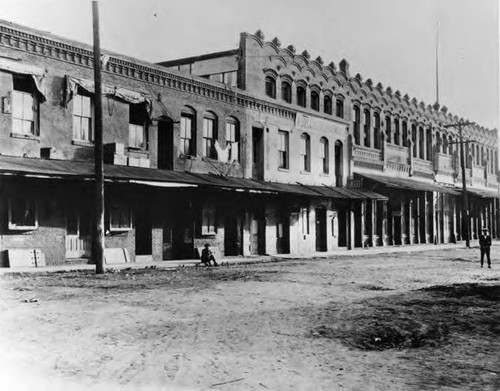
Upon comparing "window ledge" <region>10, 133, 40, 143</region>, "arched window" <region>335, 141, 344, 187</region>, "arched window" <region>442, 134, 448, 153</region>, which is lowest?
"window ledge" <region>10, 133, 40, 143</region>

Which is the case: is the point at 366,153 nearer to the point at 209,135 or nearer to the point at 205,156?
the point at 209,135

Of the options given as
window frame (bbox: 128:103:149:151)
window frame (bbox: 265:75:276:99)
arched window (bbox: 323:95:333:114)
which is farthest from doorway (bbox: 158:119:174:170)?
arched window (bbox: 323:95:333:114)

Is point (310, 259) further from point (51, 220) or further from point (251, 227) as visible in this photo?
point (51, 220)

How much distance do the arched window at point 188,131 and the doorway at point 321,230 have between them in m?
9.93

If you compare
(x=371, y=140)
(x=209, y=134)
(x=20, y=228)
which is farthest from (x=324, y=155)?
(x=20, y=228)

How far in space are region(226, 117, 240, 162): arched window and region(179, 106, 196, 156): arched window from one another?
88.2 inches

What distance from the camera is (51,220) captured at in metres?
17.6

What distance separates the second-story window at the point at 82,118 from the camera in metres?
19.0

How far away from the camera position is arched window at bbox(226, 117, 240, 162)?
1000 inches

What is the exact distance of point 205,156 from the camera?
23953mm

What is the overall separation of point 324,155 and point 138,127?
1361cm

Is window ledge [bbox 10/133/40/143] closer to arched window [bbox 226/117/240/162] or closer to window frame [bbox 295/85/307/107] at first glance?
arched window [bbox 226/117/240/162]

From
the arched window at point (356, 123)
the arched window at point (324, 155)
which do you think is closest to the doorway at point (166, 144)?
the arched window at point (324, 155)

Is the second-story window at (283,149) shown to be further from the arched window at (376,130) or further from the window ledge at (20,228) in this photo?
the window ledge at (20,228)
